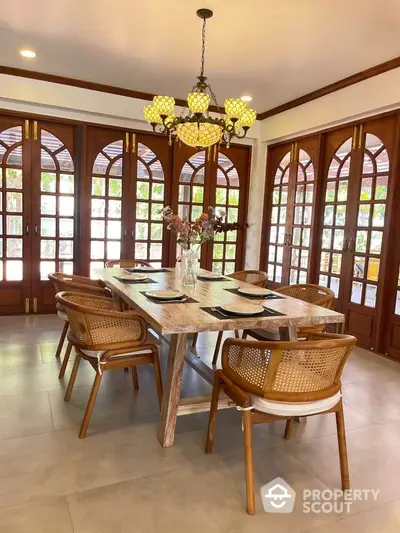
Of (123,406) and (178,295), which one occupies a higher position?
(178,295)

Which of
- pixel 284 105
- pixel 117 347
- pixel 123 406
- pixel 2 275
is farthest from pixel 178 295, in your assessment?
pixel 284 105

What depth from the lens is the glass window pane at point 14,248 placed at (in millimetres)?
4766

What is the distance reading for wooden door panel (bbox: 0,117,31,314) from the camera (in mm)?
4617

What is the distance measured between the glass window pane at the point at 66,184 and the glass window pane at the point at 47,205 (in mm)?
157

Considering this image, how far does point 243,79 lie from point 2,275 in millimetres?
3561

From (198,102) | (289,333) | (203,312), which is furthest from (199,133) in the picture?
(289,333)

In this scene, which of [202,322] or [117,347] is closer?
[202,322]

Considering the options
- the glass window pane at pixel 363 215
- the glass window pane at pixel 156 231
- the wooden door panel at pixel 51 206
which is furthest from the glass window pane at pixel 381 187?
the wooden door panel at pixel 51 206

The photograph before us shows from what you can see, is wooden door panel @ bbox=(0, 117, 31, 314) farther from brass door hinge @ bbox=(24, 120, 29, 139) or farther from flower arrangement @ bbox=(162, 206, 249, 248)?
flower arrangement @ bbox=(162, 206, 249, 248)

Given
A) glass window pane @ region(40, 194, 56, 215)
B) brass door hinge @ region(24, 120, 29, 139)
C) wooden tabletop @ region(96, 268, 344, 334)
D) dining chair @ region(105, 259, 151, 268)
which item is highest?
brass door hinge @ region(24, 120, 29, 139)

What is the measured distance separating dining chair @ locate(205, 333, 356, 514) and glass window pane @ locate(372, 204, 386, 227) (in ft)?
8.27

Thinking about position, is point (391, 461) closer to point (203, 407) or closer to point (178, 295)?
point (203, 407)

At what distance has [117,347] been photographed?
7.72 ft
